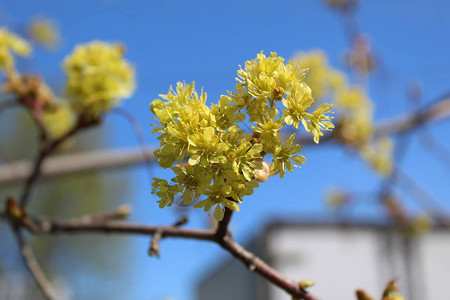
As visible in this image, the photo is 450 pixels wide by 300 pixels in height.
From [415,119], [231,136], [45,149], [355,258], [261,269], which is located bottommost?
[261,269]

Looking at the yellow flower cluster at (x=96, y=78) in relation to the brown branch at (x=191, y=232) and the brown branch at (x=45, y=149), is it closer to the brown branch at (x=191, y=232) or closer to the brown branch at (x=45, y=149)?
the brown branch at (x=45, y=149)

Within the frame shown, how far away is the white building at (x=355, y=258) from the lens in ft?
33.6

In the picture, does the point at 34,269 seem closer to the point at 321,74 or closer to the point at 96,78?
the point at 96,78

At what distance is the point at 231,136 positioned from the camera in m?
0.73

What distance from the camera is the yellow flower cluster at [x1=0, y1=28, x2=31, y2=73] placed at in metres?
1.73

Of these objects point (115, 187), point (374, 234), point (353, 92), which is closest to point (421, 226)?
point (353, 92)

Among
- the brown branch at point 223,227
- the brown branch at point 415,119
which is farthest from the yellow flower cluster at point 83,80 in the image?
the brown branch at point 415,119

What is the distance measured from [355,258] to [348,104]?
8359 mm

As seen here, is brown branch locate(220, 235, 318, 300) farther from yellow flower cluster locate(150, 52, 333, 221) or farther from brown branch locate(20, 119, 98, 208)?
brown branch locate(20, 119, 98, 208)

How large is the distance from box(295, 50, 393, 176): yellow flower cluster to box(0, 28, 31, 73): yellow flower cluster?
1649mm

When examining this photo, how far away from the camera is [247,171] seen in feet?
2.30

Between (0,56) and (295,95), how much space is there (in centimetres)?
136

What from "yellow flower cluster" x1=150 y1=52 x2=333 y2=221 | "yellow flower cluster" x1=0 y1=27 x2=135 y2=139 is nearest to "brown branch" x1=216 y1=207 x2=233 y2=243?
"yellow flower cluster" x1=150 y1=52 x2=333 y2=221

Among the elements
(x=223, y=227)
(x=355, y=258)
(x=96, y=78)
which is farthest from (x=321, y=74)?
(x=355, y=258)
